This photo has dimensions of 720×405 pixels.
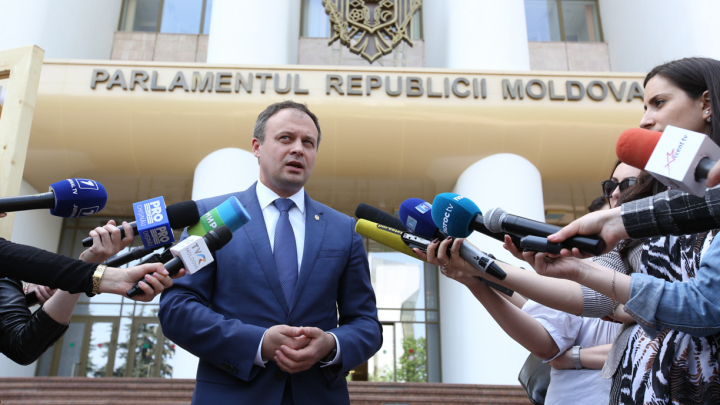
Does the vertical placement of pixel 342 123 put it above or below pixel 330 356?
above

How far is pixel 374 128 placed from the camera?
7602mm

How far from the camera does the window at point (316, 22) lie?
473 inches

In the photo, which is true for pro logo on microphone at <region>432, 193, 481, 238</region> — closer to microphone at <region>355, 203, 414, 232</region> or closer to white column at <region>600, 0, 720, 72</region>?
microphone at <region>355, 203, 414, 232</region>

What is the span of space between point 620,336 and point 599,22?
12446mm

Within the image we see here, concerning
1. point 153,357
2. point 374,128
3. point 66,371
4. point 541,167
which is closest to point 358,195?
point 374,128

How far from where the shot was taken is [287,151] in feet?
8.25

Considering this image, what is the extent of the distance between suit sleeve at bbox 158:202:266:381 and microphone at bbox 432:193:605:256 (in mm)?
790

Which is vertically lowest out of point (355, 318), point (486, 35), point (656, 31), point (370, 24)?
point (355, 318)

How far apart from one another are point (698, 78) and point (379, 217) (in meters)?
1.19

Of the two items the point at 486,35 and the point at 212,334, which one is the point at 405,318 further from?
the point at 212,334

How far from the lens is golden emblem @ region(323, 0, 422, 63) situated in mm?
10070

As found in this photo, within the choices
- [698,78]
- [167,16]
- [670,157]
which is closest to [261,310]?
[670,157]

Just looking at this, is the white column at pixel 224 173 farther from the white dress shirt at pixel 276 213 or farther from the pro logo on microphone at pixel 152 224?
the pro logo on microphone at pixel 152 224

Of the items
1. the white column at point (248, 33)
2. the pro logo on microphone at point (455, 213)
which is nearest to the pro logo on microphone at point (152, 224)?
the pro logo on microphone at point (455, 213)
